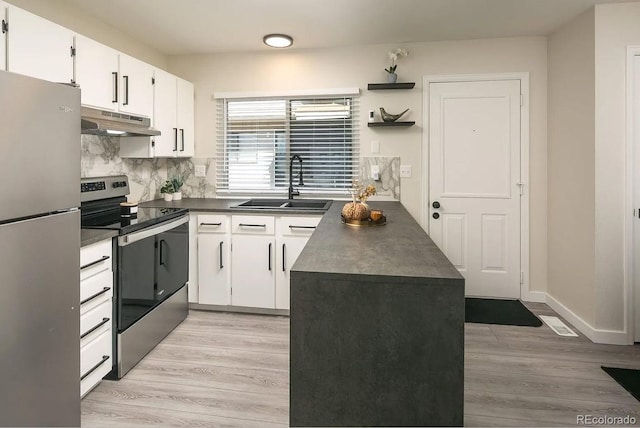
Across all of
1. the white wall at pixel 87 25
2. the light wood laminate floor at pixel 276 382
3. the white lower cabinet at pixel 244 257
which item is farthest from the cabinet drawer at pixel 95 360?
the white wall at pixel 87 25

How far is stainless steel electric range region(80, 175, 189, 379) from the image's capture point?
2.24 m

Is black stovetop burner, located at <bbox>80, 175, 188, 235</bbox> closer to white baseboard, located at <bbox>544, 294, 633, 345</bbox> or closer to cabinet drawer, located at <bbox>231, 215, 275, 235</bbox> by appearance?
cabinet drawer, located at <bbox>231, 215, 275, 235</bbox>

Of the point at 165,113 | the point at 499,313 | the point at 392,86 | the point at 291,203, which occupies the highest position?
the point at 392,86

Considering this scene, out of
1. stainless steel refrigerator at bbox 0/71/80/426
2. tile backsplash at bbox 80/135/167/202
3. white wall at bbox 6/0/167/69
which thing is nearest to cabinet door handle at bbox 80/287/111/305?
stainless steel refrigerator at bbox 0/71/80/426

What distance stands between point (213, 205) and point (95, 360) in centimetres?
162

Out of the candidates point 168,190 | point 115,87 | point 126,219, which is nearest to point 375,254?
point 126,219

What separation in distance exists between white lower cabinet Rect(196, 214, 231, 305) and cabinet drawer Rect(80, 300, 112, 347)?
1.14 m

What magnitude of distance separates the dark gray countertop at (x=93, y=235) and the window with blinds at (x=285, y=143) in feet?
6.06

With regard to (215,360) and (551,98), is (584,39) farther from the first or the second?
(215,360)

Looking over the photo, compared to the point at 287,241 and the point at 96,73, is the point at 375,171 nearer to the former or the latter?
the point at 287,241

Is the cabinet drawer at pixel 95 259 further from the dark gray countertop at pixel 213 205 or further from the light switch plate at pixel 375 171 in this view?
the light switch plate at pixel 375 171

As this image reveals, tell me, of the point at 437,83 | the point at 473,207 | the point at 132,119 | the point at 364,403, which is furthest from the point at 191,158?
the point at 364,403

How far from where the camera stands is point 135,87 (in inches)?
114

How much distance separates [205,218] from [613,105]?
327cm
